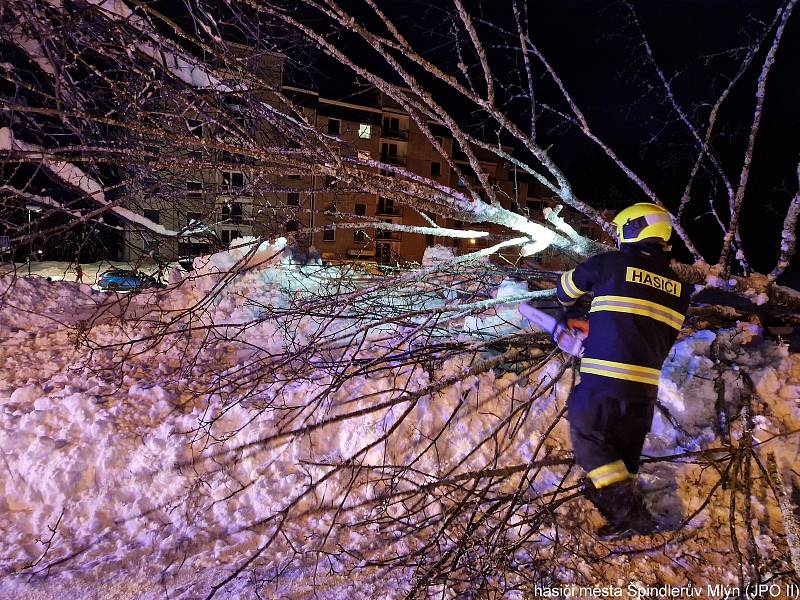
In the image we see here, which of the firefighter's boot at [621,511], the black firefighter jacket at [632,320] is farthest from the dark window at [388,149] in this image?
the firefighter's boot at [621,511]

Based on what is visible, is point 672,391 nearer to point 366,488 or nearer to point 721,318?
point 721,318

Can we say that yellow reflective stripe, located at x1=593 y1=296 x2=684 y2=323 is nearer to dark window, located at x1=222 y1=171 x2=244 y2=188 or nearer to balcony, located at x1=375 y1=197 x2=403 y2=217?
dark window, located at x1=222 y1=171 x2=244 y2=188

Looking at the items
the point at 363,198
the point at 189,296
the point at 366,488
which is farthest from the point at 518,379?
the point at 363,198

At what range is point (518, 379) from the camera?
165 inches

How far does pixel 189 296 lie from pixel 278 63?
147 inches

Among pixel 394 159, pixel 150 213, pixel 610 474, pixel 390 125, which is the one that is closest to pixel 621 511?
pixel 610 474

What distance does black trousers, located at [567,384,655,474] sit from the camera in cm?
291

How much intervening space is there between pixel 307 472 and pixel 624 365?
2.39 m

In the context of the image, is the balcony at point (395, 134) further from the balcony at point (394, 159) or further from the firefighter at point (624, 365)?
the firefighter at point (624, 365)

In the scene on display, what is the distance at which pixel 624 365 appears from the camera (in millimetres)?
2910

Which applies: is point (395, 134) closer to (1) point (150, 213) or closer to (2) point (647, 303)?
(1) point (150, 213)

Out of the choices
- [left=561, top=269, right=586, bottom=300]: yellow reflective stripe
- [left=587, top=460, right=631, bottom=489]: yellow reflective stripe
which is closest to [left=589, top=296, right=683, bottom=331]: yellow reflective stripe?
[left=561, top=269, right=586, bottom=300]: yellow reflective stripe

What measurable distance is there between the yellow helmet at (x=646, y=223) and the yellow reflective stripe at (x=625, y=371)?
836mm

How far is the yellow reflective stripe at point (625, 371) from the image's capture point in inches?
115
